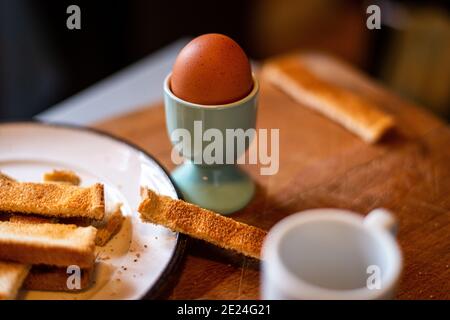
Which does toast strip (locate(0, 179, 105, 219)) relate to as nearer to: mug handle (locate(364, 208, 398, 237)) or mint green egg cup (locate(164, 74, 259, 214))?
mint green egg cup (locate(164, 74, 259, 214))

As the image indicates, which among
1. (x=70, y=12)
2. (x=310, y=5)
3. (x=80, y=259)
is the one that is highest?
(x=80, y=259)

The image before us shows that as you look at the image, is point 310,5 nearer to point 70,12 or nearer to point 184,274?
point 70,12

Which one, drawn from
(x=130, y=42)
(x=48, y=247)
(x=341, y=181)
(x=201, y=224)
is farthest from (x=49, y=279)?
(x=130, y=42)

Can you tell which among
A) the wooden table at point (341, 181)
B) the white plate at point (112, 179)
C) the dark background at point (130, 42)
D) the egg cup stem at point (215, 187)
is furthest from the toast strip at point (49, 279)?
the dark background at point (130, 42)

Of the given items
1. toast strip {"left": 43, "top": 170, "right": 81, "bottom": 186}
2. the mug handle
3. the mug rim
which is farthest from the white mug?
toast strip {"left": 43, "top": 170, "right": 81, "bottom": 186}

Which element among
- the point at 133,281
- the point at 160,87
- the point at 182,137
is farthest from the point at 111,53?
the point at 133,281

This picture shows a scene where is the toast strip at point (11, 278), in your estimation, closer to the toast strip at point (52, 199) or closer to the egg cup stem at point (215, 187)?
the toast strip at point (52, 199)
